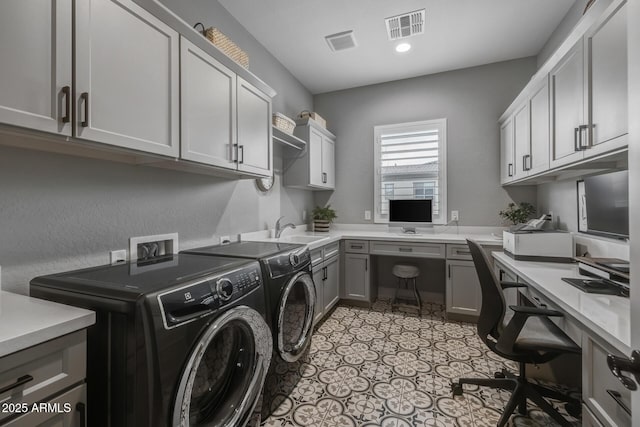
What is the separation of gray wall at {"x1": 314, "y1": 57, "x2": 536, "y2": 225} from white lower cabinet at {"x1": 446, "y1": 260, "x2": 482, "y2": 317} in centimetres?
80

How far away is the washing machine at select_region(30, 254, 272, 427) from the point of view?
89 cm

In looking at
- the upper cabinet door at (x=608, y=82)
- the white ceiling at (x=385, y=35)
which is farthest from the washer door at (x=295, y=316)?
the white ceiling at (x=385, y=35)

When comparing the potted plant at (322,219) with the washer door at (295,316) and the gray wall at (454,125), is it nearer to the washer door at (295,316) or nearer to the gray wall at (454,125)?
the gray wall at (454,125)

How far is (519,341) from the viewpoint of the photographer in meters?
1.43

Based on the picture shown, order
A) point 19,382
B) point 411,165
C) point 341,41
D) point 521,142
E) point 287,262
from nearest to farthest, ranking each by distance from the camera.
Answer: point 19,382, point 287,262, point 521,142, point 341,41, point 411,165

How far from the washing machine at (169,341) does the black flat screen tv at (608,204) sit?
210 centimetres

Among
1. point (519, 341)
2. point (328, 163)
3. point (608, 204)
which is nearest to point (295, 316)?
point (519, 341)

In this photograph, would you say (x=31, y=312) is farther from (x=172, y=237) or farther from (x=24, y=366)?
(x=172, y=237)

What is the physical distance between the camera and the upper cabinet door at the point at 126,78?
107 centimetres

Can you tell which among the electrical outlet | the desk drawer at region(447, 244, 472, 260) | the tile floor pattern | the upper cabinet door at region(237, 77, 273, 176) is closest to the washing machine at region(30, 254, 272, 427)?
the electrical outlet

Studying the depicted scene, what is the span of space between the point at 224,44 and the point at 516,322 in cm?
238

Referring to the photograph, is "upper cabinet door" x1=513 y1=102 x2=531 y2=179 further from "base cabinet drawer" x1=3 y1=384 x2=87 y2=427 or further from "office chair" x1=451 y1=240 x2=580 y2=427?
Answer: "base cabinet drawer" x1=3 y1=384 x2=87 y2=427

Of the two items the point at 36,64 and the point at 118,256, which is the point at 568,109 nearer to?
the point at 36,64

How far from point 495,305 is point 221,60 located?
2.21 metres
